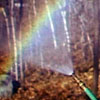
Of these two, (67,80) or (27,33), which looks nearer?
(67,80)

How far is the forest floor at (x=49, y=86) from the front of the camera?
6.62 meters

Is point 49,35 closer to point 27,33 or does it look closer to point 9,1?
point 27,33

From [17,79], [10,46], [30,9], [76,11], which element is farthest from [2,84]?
[76,11]

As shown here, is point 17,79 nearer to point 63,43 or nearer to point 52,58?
point 52,58

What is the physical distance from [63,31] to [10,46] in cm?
213

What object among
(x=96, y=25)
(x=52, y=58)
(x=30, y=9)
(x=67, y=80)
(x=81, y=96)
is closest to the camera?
(x=96, y=25)

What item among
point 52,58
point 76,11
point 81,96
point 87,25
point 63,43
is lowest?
point 81,96

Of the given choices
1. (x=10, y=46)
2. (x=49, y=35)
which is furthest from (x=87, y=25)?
(x=10, y=46)

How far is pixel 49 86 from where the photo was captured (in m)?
7.32

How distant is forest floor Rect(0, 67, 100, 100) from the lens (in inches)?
261

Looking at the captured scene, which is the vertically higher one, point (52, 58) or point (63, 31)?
point (63, 31)

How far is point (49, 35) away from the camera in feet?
29.5

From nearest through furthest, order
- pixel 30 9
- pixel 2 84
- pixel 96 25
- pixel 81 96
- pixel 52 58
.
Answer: pixel 96 25
pixel 81 96
pixel 2 84
pixel 30 9
pixel 52 58

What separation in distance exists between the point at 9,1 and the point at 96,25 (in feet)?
12.1
